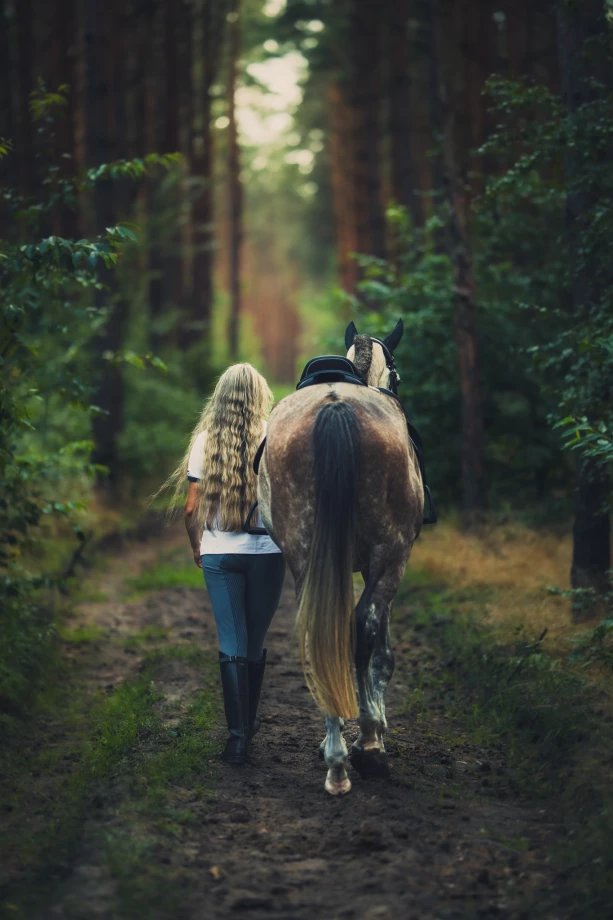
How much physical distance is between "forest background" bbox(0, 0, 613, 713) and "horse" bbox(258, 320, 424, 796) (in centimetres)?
130

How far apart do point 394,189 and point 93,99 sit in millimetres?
9011

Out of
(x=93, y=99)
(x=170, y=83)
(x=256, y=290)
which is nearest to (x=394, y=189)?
(x=170, y=83)

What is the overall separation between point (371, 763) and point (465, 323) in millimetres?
7038

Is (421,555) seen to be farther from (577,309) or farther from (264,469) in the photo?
(264,469)

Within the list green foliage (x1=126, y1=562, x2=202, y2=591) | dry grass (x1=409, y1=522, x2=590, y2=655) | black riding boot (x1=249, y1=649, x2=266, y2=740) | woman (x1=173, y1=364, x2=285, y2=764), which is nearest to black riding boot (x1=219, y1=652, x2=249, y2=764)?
woman (x1=173, y1=364, x2=285, y2=764)

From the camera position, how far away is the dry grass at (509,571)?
7500 mm

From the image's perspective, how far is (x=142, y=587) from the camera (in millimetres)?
11125

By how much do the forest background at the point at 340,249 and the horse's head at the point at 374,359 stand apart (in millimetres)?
1125

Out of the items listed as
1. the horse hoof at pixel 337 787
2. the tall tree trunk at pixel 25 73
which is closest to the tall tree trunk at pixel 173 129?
the tall tree trunk at pixel 25 73

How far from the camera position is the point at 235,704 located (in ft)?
18.1

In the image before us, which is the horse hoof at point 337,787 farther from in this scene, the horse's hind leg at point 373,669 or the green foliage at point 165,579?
the green foliage at point 165,579

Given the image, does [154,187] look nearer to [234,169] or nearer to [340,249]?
[234,169]

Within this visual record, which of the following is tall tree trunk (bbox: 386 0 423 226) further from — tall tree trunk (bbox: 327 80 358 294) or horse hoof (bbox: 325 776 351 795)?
horse hoof (bbox: 325 776 351 795)

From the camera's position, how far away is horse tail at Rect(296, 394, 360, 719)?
4.79m
